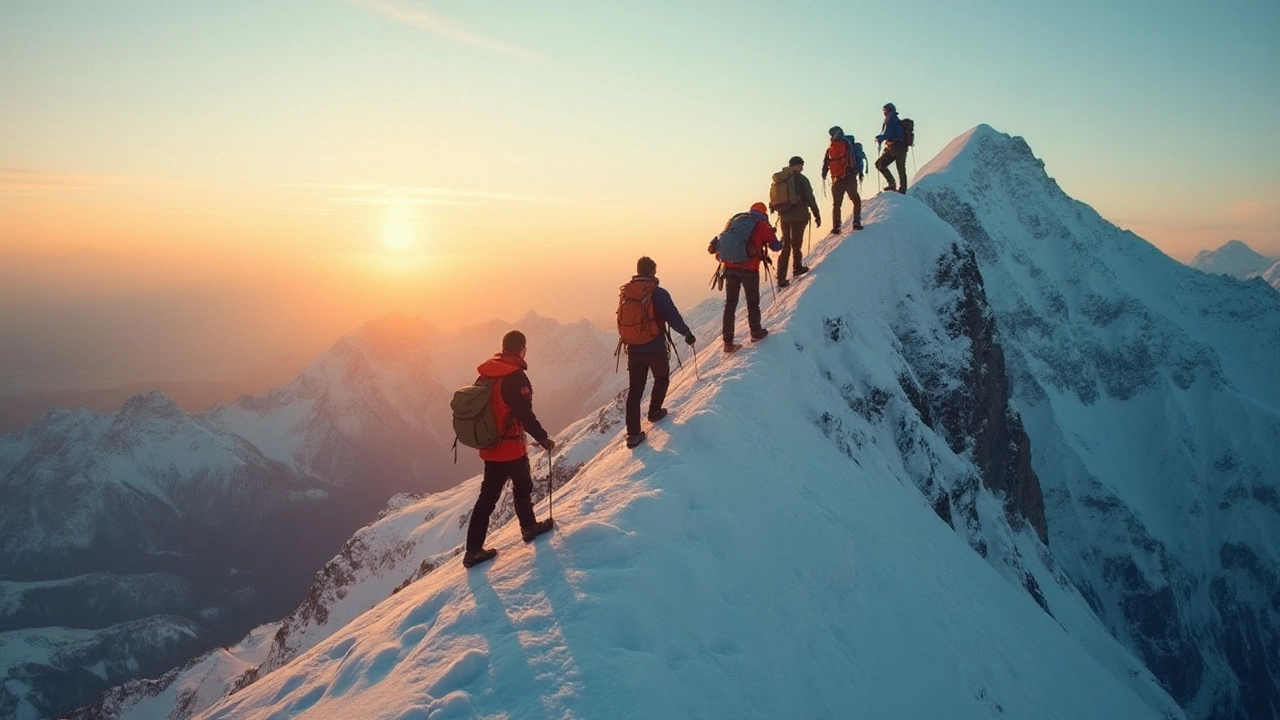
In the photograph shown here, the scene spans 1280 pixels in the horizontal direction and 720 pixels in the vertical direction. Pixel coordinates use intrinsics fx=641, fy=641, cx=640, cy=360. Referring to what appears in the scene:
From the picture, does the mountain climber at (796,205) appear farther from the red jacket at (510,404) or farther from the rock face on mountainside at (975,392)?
the red jacket at (510,404)

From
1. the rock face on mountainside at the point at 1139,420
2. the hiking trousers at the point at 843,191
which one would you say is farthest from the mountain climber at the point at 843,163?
the rock face on mountainside at the point at 1139,420

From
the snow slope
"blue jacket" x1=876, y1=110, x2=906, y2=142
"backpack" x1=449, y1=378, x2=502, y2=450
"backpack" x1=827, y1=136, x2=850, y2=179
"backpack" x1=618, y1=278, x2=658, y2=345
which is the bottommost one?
the snow slope

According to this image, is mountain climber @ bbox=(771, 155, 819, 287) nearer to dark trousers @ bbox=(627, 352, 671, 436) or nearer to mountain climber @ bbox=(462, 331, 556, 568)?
dark trousers @ bbox=(627, 352, 671, 436)

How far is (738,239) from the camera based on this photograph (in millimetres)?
17469

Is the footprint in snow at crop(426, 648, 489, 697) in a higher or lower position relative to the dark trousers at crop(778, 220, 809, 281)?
lower

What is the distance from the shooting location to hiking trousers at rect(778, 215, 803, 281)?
74.2 feet

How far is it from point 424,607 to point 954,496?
22518 millimetres

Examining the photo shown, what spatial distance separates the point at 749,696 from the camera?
802cm

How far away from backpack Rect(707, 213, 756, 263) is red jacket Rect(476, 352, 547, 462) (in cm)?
836

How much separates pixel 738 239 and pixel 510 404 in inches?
366

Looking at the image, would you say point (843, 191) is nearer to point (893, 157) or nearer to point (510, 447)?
point (893, 157)

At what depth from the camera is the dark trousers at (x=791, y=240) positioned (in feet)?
74.1

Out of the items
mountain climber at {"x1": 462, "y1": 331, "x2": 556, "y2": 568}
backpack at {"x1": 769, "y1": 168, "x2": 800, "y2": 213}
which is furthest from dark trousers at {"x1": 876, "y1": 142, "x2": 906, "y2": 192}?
mountain climber at {"x1": 462, "y1": 331, "x2": 556, "y2": 568}

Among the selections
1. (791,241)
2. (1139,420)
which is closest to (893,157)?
(791,241)
